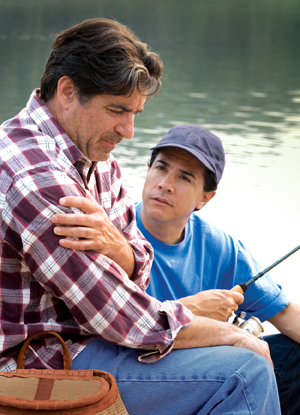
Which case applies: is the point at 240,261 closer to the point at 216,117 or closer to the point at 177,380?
the point at 177,380

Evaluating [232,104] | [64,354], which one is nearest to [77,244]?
[64,354]

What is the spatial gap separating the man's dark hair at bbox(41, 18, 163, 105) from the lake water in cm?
38

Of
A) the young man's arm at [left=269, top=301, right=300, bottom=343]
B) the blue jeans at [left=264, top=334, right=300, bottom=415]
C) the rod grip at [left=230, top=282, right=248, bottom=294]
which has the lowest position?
the blue jeans at [left=264, top=334, right=300, bottom=415]

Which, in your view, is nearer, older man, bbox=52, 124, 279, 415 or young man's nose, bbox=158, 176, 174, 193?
older man, bbox=52, 124, 279, 415

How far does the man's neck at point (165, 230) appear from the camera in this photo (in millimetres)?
2342

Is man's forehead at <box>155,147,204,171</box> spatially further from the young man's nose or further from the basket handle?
the basket handle

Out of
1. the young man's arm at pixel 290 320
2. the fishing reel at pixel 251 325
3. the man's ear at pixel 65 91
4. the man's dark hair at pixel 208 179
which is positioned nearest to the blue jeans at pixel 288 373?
the young man's arm at pixel 290 320

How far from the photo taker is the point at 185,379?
163 centimetres

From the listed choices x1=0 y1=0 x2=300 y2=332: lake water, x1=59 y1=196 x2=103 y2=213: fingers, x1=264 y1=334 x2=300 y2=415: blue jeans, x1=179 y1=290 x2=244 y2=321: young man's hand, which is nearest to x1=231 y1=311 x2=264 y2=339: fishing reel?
x1=179 y1=290 x2=244 y2=321: young man's hand

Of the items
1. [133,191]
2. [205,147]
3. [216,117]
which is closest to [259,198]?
[133,191]

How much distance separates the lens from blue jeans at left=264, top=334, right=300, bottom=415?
2326 mm

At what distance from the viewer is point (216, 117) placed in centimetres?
993

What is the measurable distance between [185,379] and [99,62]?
A: 2.75 ft

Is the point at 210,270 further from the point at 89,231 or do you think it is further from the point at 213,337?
the point at 89,231
